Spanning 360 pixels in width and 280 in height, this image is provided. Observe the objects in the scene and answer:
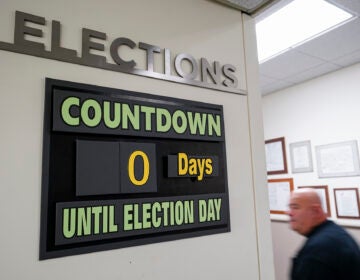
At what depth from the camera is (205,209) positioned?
55.5 inches

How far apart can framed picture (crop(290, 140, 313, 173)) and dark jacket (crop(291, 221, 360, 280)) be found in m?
2.28

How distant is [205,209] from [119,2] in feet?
3.35

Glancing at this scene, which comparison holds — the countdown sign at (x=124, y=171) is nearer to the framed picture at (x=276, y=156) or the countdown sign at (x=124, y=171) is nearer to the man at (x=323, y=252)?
the man at (x=323, y=252)

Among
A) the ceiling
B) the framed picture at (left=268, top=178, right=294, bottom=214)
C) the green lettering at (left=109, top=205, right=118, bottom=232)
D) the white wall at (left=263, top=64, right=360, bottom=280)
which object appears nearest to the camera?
the green lettering at (left=109, top=205, right=118, bottom=232)

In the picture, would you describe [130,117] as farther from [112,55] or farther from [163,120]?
[112,55]

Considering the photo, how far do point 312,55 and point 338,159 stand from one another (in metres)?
1.07

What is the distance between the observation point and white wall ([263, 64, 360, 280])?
2986mm

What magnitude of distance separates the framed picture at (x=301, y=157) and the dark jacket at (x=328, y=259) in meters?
2.28

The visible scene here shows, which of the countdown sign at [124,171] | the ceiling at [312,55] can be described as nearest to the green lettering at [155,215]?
the countdown sign at [124,171]

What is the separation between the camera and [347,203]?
295 centimetres

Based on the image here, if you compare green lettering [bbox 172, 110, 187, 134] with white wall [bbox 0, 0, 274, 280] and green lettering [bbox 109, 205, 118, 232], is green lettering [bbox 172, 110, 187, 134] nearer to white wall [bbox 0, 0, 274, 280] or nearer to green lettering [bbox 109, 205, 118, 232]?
white wall [bbox 0, 0, 274, 280]

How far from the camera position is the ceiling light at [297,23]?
6.84 feet

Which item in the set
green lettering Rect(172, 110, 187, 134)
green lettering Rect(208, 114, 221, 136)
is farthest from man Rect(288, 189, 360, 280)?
green lettering Rect(172, 110, 187, 134)

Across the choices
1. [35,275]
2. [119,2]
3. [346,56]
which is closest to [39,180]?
[35,275]
